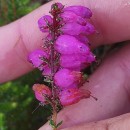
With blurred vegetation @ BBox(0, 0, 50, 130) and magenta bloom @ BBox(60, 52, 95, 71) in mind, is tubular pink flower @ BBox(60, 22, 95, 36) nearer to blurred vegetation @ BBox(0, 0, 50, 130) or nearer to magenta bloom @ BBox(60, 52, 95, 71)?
magenta bloom @ BBox(60, 52, 95, 71)

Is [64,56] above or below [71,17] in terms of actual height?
below

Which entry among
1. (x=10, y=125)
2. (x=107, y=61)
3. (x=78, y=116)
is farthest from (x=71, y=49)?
(x=10, y=125)

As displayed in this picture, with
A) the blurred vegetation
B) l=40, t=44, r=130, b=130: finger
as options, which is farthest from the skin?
the blurred vegetation

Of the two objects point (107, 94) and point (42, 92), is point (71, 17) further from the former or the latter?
point (107, 94)

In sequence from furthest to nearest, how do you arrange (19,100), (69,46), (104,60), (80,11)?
1. (19,100)
2. (104,60)
3. (80,11)
4. (69,46)

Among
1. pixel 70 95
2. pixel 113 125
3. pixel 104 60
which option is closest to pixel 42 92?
pixel 70 95

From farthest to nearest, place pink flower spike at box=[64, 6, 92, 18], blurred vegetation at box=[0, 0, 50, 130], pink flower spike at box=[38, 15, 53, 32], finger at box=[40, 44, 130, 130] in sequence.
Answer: blurred vegetation at box=[0, 0, 50, 130] → finger at box=[40, 44, 130, 130] → pink flower spike at box=[64, 6, 92, 18] → pink flower spike at box=[38, 15, 53, 32]

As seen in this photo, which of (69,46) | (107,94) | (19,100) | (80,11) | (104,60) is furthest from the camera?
(19,100)
